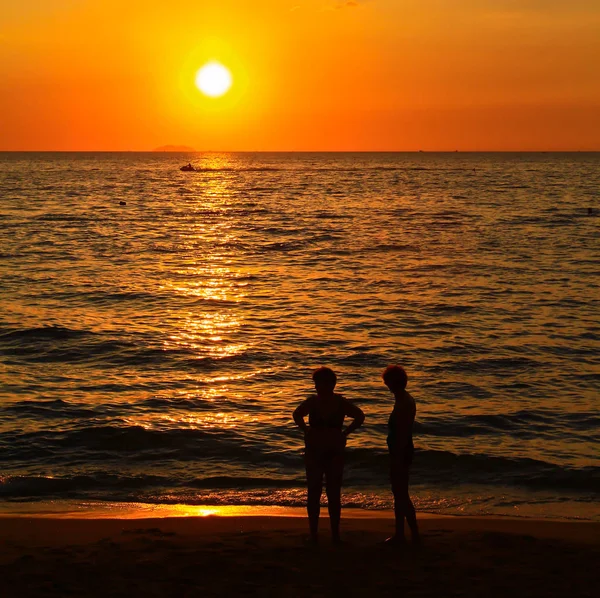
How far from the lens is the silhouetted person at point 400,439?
8734 mm

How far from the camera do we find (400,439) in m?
8.75

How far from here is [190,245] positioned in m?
49.0

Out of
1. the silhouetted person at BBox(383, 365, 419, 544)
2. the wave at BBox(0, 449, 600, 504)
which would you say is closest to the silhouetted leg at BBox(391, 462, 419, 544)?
the silhouetted person at BBox(383, 365, 419, 544)

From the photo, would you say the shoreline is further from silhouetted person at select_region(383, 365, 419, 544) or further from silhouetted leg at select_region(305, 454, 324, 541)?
silhouetted person at select_region(383, 365, 419, 544)

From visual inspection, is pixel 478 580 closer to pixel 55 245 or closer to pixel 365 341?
pixel 365 341

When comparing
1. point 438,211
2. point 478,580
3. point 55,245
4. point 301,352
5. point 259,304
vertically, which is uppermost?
point 438,211

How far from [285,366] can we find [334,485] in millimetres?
10338

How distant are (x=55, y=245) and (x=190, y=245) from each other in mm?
7618

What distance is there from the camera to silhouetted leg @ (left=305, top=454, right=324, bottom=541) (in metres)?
8.88

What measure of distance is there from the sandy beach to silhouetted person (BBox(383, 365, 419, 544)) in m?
0.39

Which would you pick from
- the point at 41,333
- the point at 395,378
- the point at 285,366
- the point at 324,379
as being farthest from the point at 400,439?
the point at 41,333

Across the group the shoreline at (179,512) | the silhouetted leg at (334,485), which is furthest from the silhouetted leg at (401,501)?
the shoreline at (179,512)

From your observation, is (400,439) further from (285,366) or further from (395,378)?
(285,366)

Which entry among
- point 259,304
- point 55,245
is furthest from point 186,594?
point 55,245
